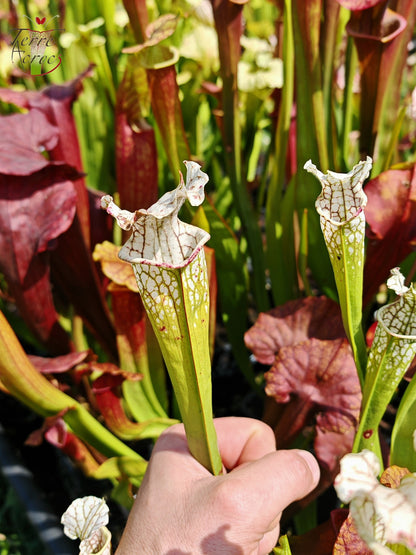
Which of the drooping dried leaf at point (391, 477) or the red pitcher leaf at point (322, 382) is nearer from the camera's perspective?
the drooping dried leaf at point (391, 477)

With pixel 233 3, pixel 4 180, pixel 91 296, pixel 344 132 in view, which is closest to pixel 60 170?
pixel 4 180

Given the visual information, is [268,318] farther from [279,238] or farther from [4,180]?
[4,180]

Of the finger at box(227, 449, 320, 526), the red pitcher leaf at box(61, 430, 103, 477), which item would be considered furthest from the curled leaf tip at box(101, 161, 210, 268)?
the red pitcher leaf at box(61, 430, 103, 477)

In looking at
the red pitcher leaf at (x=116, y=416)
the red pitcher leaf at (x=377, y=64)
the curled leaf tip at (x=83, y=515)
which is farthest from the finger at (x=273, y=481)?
the red pitcher leaf at (x=377, y=64)

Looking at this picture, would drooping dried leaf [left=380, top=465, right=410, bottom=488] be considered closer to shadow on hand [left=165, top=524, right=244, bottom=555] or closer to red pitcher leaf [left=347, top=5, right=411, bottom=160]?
shadow on hand [left=165, top=524, right=244, bottom=555]

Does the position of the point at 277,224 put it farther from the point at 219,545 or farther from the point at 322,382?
the point at 219,545

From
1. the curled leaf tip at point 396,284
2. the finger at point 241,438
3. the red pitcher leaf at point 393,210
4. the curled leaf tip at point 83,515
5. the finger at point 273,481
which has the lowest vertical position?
the finger at point 241,438
